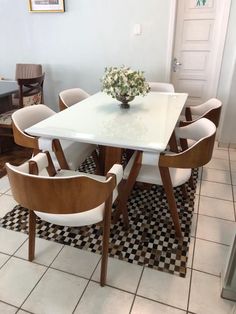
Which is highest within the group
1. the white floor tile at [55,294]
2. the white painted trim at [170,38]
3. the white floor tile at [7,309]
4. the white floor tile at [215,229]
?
the white painted trim at [170,38]

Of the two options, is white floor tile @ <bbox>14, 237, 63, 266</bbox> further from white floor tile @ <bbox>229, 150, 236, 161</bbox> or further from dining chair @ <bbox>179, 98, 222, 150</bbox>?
white floor tile @ <bbox>229, 150, 236, 161</bbox>

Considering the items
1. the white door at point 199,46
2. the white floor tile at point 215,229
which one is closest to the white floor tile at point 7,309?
the white floor tile at point 215,229

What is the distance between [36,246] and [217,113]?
5.67 feet

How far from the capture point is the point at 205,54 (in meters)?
2.98

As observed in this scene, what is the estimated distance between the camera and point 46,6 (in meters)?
3.18

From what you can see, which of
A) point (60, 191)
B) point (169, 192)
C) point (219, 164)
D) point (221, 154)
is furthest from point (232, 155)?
point (60, 191)

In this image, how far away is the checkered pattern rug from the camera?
5.22ft

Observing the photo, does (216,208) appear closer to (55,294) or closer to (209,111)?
(209,111)

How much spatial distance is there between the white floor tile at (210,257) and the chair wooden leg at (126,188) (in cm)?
52

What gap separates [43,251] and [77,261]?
9.7 inches

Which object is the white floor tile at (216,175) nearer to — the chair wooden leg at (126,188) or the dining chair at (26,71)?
the chair wooden leg at (126,188)

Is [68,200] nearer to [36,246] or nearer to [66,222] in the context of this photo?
[66,222]

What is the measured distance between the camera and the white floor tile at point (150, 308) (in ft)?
4.24

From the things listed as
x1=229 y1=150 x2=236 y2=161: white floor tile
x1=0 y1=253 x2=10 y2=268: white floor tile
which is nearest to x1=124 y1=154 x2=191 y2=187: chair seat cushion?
x1=0 y1=253 x2=10 y2=268: white floor tile
